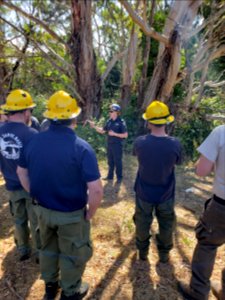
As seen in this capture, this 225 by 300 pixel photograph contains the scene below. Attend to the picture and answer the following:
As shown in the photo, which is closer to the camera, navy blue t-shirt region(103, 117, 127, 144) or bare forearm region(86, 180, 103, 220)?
bare forearm region(86, 180, 103, 220)

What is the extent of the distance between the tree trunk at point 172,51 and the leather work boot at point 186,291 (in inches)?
222

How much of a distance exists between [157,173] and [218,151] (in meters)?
0.87

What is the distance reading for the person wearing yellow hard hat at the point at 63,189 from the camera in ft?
8.11

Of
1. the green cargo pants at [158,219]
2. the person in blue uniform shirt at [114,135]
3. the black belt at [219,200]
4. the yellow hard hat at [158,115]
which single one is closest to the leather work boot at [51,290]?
the green cargo pants at [158,219]

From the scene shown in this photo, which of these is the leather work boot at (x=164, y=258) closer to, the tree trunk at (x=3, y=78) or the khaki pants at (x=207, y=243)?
the khaki pants at (x=207, y=243)

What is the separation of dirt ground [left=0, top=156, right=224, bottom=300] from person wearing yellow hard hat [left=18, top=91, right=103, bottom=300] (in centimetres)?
56

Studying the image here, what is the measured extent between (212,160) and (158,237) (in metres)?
1.50

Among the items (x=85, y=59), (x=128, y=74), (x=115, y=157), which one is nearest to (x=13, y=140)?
(x=115, y=157)

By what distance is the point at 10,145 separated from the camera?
3.19 meters

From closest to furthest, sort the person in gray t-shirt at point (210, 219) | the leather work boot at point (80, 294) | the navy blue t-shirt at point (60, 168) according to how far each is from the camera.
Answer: the navy blue t-shirt at point (60, 168) < the person in gray t-shirt at point (210, 219) < the leather work boot at point (80, 294)

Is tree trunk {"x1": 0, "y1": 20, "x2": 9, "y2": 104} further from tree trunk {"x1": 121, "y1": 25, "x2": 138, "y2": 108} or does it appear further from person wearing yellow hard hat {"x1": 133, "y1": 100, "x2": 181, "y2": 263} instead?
person wearing yellow hard hat {"x1": 133, "y1": 100, "x2": 181, "y2": 263}

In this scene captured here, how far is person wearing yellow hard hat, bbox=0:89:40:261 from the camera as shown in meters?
3.15

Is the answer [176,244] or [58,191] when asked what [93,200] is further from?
[176,244]

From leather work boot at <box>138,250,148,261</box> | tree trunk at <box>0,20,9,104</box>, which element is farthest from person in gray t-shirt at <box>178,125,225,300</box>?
tree trunk at <box>0,20,9,104</box>
